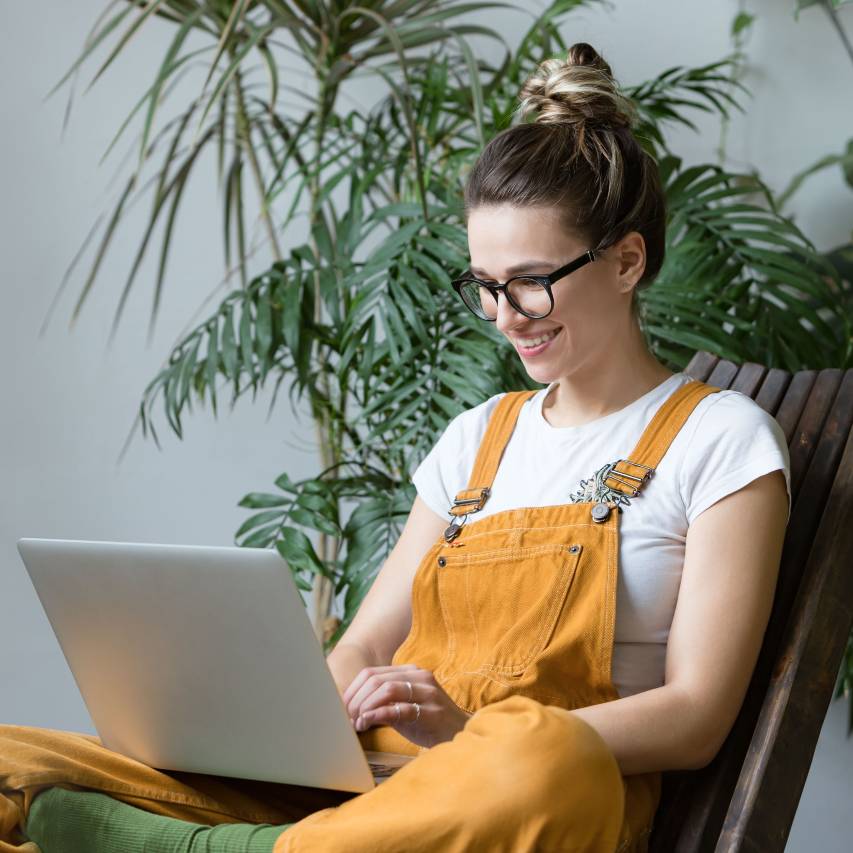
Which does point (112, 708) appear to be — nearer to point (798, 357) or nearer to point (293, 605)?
point (293, 605)

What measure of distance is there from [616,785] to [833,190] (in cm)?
178

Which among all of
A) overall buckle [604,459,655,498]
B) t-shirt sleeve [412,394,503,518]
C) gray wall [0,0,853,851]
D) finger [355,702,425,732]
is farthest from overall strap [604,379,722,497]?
gray wall [0,0,853,851]

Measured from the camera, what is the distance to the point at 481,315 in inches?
54.0

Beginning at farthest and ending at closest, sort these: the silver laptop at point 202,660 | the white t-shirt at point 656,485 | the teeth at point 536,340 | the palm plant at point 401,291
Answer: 1. the palm plant at point 401,291
2. the teeth at point 536,340
3. the white t-shirt at point 656,485
4. the silver laptop at point 202,660

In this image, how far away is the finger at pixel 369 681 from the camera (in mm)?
1074

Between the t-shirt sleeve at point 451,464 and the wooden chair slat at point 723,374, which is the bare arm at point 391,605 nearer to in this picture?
the t-shirt sleeve at point 451,464

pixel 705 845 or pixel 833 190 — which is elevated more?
pixel 833 190

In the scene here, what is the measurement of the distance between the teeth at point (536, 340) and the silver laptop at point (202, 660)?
1.55 ft

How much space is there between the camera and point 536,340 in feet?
4.25

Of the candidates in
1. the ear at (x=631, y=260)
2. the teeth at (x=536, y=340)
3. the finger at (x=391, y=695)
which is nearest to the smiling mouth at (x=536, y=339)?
the teeth at (x=536, y=340)

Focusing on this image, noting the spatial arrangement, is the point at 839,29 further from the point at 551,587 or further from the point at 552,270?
the point at 551,587

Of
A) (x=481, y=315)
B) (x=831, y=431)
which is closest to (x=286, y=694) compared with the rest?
(x=481, y=315)

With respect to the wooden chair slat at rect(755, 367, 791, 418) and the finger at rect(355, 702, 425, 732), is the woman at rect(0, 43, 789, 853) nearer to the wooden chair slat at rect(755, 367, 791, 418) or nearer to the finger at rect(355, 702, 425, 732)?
the finger at rect(355, 702, 425, 732)

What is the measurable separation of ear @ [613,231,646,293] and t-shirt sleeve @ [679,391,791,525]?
0.18 metres
